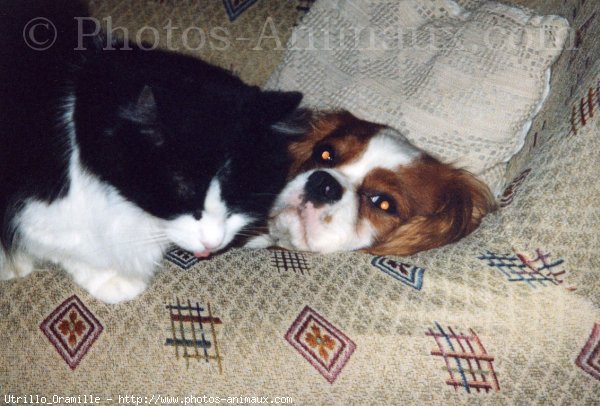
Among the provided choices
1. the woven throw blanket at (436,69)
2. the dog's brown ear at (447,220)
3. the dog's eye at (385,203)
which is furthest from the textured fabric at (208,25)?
the dog's brown ear at (447,220)

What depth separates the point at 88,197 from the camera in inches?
50.1

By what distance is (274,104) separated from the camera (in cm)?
115

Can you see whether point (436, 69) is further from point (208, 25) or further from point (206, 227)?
point (206, 227)

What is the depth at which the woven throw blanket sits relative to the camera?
176cm

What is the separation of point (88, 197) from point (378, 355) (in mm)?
862

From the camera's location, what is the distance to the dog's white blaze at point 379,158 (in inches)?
68.6

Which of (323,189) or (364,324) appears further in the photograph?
(323,189)

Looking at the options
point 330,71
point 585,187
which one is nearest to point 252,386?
point 585,187

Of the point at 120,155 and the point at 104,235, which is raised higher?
the point at 120,155

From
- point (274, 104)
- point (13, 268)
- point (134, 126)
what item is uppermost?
point (274, 104)

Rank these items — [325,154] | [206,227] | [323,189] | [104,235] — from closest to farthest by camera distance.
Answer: [206,227], [104,235], [323,189], [325,154]

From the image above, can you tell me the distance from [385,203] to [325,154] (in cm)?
30

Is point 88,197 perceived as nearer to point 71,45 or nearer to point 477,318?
point 71,45

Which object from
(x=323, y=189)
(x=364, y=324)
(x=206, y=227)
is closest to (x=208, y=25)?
(x=323, y=189)
